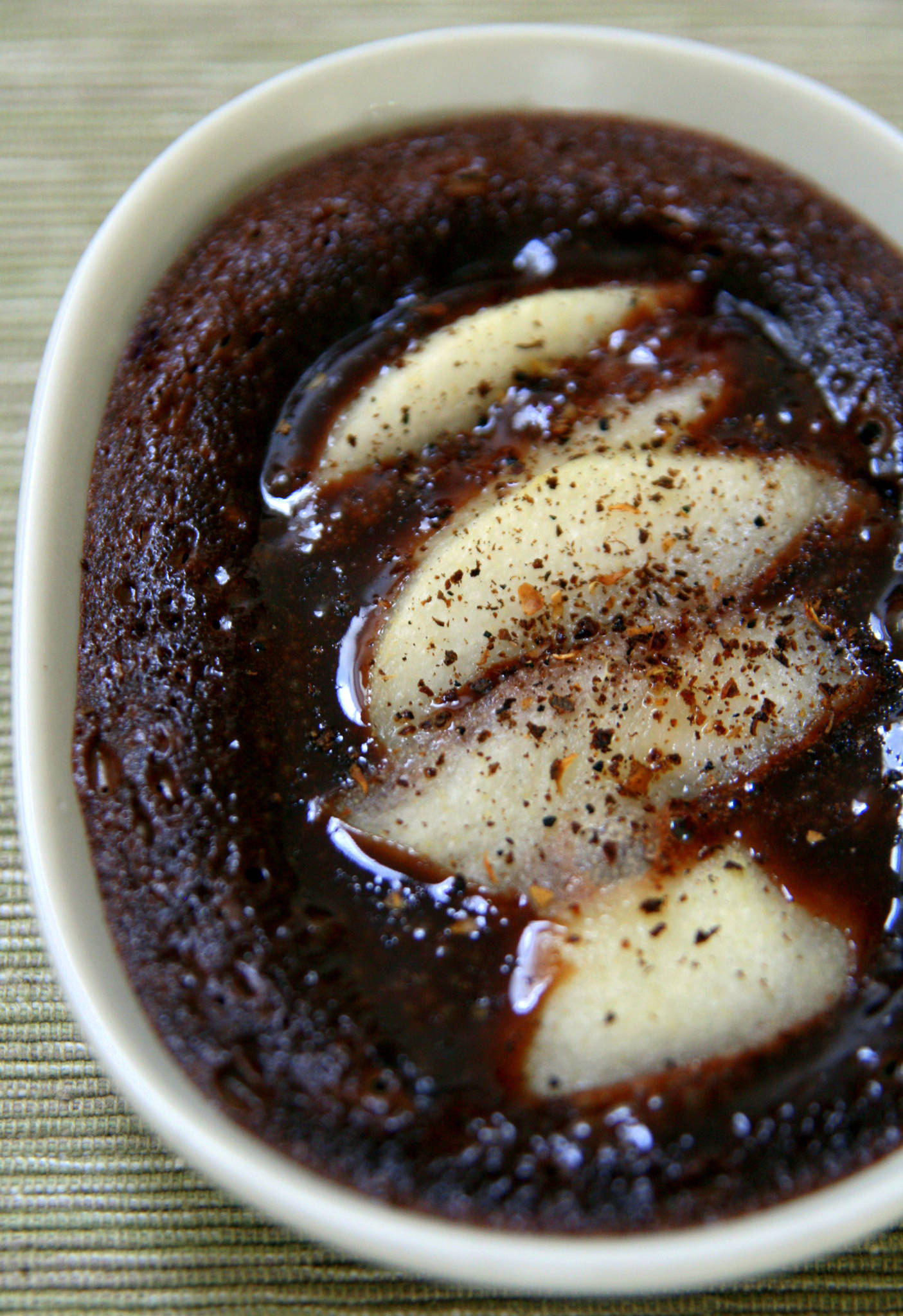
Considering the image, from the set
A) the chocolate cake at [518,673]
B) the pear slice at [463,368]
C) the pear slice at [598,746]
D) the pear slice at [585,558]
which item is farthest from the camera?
the pear slice at [463,368]

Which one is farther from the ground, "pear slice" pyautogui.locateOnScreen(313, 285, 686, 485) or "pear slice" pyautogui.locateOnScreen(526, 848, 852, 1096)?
"pear slice" pyautogui.locateOnScreen(313, 285, 686, 485)

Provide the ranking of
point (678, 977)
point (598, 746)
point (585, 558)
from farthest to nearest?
1. point (585, 558)
2. point (598, 746)
3. point (678, 977)

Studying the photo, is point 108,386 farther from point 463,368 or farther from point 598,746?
point 598,746

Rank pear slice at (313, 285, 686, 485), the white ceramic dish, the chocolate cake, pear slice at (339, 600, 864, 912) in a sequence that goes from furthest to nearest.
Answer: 1. pear slice at (313, 285, 686, 485)
2. pear slice at (339, 600, 864, 912)
3. the chocolate cake
4. the white ceramic dish

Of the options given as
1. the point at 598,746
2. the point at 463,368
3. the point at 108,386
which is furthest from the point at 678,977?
the point at 108,386

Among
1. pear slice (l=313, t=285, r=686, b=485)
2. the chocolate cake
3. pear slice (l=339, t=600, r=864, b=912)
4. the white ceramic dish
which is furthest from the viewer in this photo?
pear slice (l=313, t=285, r=686, b=485)

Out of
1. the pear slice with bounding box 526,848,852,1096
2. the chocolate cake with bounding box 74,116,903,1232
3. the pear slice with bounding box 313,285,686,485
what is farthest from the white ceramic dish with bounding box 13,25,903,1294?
the pear slice with bounding box 313,285,686,485

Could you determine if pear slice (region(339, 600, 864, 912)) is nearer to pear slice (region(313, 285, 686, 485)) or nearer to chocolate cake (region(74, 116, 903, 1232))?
chocolate cake (region(74, 116, 903, 1232))

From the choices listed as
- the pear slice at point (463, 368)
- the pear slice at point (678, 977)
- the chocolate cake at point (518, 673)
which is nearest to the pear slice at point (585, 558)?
the chocolate cake at point (518, 673)

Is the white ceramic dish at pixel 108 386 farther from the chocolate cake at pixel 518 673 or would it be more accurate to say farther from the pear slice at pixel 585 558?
the pear slice at pixel 585 558
